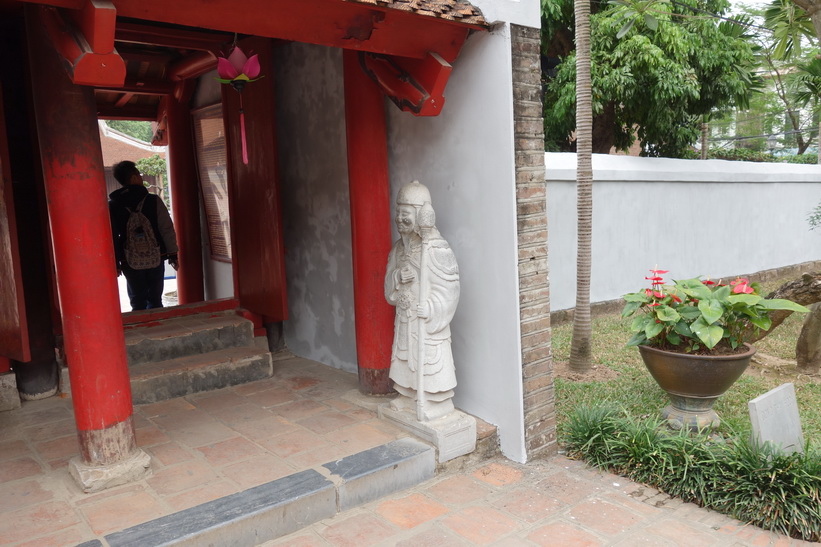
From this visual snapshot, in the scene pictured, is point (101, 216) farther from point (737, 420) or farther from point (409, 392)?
point (737, 420)

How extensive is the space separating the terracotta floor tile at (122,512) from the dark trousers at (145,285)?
3.74m

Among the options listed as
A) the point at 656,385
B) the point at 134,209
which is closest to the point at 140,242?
the point at 134,209

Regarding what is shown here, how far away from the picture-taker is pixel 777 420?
12.4 feet

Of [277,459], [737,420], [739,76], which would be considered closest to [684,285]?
[737,420]

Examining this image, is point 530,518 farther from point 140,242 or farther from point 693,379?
point 140,242

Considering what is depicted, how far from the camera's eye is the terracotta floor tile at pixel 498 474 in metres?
4.00

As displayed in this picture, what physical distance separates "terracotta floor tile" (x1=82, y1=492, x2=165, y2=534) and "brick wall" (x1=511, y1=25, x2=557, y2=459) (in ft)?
7.71

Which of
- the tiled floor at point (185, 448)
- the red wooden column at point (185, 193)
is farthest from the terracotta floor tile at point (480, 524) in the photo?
the red wooden column at point (185, 193)

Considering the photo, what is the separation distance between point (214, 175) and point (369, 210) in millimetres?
3168

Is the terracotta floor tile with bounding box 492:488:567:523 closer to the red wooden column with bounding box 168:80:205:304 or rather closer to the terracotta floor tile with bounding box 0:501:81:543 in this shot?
the terracotta floor tile with bounding box 0:501:81:543

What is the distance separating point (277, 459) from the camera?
394cm

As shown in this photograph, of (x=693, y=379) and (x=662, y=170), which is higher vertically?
(x=662, y=170)

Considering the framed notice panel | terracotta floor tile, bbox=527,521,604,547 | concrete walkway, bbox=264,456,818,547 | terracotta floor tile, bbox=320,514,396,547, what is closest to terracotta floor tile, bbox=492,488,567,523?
concrete walkway, bbox=264,456,818,547

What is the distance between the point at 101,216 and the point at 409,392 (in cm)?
227
